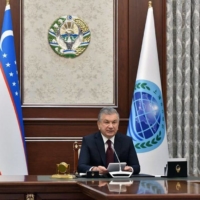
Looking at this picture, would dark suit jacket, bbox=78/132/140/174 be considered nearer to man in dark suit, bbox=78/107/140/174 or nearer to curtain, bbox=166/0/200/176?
man in dark suit, bbox=78/107/140/174

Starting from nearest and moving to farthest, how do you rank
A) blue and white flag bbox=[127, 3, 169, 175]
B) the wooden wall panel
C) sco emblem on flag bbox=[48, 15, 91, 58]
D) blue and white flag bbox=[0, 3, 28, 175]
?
blue and white flag bbox=[0, 3, 28, 175] → blue and white flag bbox=[127, 3, 169, 175] → the wooden wall panel → sco emblem on flag bbox=[48, 15, 91, 58]

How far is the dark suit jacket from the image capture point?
4899 mm

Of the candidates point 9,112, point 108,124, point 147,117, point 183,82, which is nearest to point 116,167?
point 108,124

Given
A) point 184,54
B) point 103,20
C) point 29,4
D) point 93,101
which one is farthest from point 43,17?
point 184,54

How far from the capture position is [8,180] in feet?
13.6

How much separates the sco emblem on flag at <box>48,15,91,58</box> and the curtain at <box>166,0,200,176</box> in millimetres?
1008

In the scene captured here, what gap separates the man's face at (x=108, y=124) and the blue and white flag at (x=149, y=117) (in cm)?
113

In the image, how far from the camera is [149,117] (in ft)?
20.3

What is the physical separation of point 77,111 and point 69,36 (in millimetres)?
898

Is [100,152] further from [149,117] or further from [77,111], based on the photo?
[77,111]

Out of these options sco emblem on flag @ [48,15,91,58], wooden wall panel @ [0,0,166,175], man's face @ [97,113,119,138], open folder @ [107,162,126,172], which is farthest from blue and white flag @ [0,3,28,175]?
open folder @ [107,162,126,172]

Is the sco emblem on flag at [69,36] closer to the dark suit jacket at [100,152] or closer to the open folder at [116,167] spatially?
the dark suit jacket at [100,152]

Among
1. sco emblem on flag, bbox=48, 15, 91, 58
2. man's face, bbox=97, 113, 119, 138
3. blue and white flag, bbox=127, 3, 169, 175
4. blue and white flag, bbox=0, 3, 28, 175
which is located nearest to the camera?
man's face, bbox=97, 113, 119, 138

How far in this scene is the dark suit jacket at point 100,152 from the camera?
193 inches
